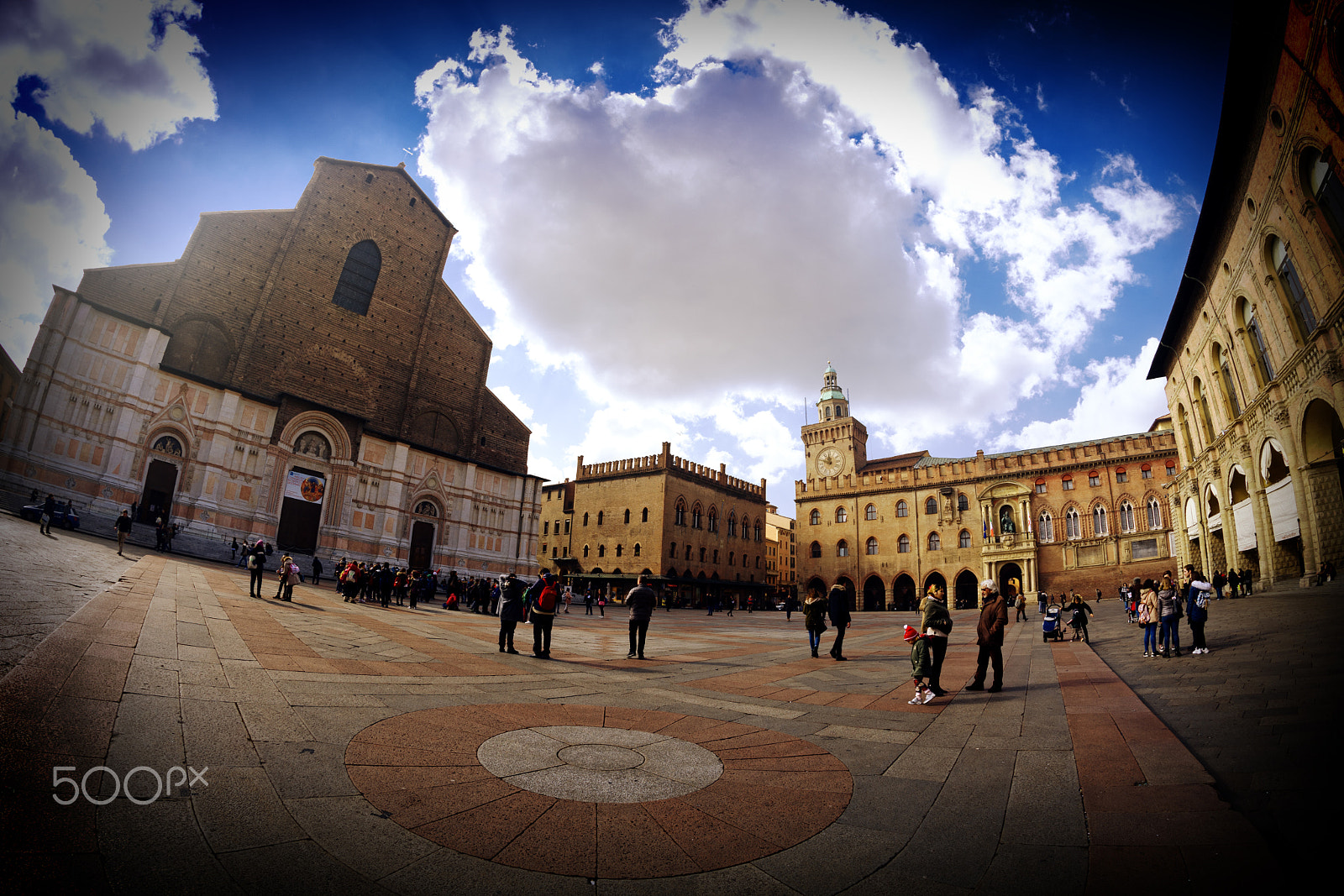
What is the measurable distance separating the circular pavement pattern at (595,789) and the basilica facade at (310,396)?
69.0 feet

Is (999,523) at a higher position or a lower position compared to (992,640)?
higher

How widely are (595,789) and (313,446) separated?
33156 millimetres

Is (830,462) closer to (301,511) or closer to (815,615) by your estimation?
(301,511)

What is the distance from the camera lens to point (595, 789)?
3365 mm

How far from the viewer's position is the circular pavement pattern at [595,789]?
2621mm

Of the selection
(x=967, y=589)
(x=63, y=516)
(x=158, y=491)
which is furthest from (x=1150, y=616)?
(x=967, y=589)

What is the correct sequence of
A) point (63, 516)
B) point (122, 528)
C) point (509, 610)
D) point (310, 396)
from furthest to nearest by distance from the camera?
point (310, 396) → point (63, 516) → point (122, 528) → point (509, 610)

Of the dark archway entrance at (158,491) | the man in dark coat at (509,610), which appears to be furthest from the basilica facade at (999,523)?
the dark archway entrance at (158,491)

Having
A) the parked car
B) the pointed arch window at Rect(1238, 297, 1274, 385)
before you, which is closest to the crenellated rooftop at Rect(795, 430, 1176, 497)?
the pointed arch window at Rect(1238, 297, 1274, 385)

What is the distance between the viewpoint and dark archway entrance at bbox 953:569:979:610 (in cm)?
4562

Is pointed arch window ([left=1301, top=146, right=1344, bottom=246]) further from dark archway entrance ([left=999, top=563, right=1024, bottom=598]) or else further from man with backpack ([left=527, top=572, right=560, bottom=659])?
dark archway entrance ([left=999, top=563, right=1024, bottom=598])

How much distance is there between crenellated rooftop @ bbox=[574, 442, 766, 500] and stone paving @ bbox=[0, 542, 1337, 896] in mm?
41638

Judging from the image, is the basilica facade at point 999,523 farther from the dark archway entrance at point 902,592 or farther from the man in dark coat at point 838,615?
the man in dark coat at point 838,615

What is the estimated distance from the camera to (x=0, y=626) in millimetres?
4598
